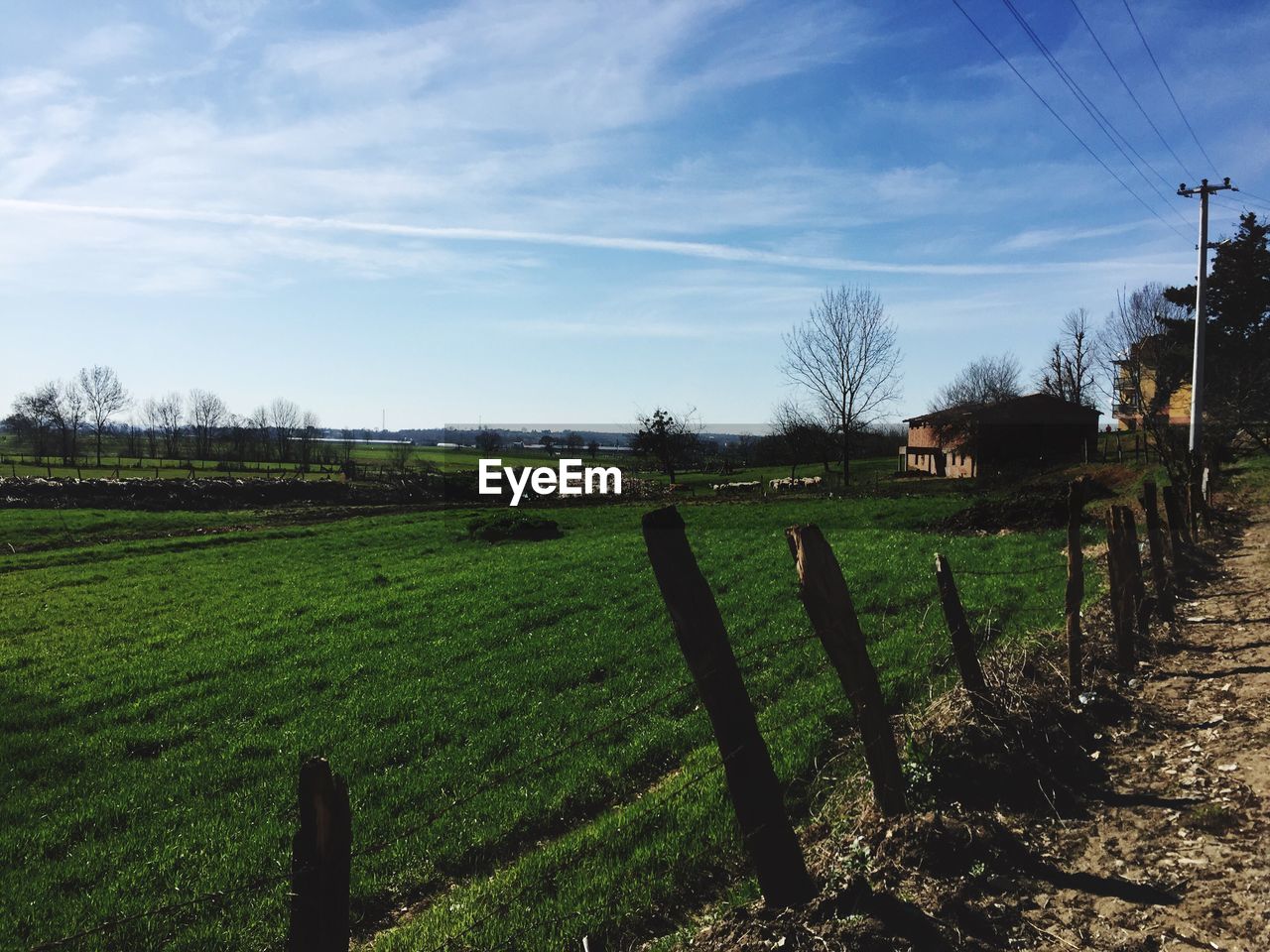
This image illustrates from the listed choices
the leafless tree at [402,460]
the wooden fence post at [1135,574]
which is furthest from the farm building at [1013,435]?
the leafless tree at [402,460]

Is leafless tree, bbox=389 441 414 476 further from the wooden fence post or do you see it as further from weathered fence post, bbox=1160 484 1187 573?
the wooden fence post

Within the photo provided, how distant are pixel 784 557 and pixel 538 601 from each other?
22.4 ft

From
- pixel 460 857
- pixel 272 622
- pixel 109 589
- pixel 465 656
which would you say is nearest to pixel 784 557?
pixel 465 656

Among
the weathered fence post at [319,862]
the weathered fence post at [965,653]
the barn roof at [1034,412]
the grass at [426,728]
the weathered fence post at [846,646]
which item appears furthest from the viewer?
the barn roof at [1034,412]

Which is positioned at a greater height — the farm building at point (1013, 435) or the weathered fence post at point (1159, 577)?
the farm building at point (1013, 435)

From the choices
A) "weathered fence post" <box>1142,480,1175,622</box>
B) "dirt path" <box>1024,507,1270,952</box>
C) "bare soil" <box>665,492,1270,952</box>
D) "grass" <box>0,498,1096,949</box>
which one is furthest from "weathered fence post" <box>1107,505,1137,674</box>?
"grass" <box>0,498,1096,949</box>

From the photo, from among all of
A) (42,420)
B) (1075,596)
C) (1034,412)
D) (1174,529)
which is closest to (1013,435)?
(1034,412)

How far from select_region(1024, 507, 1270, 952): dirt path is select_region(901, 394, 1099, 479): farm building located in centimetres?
4725

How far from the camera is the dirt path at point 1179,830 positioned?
14.1 ft

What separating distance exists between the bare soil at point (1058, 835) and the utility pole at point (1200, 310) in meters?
26.9

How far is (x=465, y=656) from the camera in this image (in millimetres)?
12203

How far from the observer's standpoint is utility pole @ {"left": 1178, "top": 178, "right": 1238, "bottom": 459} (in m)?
29.7

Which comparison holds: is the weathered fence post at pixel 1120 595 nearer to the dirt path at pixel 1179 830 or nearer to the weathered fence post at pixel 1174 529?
the dirt path at pixel 1179 830

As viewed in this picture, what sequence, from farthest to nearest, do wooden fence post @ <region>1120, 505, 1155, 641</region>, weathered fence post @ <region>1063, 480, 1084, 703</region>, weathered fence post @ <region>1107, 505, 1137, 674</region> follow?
wooden fence post @ <region>1120, 505, 1155, 641</region>
weathered fence post @ <region>1107, 505, 1137, 674</region>
weathered fence post @ <region>1063, 480, 1084, 703</region>
